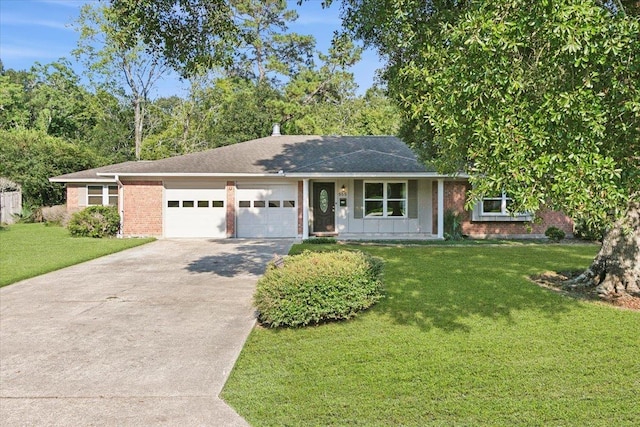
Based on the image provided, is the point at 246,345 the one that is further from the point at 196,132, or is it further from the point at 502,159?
the point at 196,132

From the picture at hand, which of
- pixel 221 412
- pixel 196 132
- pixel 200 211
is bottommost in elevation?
pixel 221 412

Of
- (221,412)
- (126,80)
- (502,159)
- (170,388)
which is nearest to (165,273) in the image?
(170,388)

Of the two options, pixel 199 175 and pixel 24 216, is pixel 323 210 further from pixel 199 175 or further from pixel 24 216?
pixel 24 216

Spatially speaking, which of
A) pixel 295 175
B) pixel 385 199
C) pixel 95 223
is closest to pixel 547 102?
pixel 295 175

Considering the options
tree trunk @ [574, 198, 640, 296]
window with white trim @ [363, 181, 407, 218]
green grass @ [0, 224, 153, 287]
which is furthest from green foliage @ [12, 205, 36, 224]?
tree trunk @ [574, 198, 640, 296]

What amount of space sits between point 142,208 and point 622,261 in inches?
648

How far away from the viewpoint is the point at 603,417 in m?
3.87

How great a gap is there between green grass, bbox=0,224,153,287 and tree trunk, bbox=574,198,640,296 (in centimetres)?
1178

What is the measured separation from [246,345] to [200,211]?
1381cm

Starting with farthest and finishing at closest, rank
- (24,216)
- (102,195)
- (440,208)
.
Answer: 1. (24,216)
2. (102,195)
3. (440,208)

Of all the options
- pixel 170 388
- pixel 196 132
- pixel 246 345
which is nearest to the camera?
pixel 170 388

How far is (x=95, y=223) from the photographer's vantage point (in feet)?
61.5

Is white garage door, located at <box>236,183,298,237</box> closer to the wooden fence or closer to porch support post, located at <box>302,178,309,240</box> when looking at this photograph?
porch support post, located at <box>302,178,309,240</box>

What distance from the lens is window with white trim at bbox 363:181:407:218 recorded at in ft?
61.8
